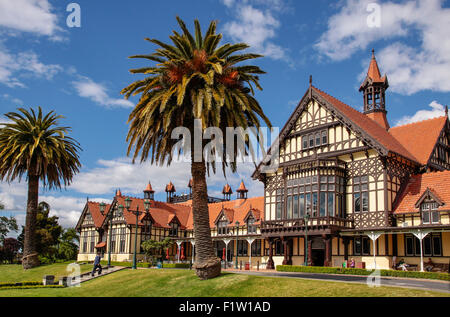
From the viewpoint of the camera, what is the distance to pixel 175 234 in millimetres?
64188

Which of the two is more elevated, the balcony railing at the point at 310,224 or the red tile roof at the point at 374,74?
the red tile roof at the point at 374,74

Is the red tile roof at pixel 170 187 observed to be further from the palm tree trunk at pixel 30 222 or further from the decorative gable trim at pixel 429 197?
the decorative gable trim at pixel 429 197

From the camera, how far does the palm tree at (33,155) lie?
150ft

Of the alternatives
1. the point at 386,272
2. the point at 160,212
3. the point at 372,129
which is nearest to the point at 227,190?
the point at 160,212

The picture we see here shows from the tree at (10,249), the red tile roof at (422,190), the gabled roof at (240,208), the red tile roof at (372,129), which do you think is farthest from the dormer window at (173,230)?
the red tile roof at (422,190)

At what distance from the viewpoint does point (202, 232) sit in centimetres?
2530

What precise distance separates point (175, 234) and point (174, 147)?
39.1 metres

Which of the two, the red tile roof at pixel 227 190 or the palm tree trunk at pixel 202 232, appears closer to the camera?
the palm tree trunk at pixel 202 232

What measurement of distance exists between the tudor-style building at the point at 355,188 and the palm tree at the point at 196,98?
14922 millimetres

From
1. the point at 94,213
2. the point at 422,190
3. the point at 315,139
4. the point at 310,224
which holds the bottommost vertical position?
the point at 310,224

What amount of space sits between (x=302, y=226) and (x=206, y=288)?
764 inches

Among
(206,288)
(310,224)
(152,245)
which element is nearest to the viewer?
(206,288)

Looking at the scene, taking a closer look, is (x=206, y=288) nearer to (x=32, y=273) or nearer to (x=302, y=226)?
(x=302, y=226)
